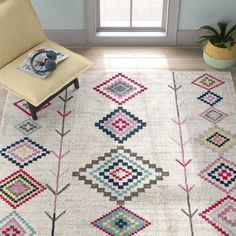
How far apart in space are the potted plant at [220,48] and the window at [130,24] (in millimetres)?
341

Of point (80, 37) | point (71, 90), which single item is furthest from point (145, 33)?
point (71, 90)

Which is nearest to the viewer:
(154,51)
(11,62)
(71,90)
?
(11,62)

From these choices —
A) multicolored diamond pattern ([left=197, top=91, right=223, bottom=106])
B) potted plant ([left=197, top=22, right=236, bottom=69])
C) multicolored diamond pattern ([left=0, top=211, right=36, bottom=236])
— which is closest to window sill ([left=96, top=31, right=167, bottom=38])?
potted plant ([left=197, top=22, right=236, bottom=69])

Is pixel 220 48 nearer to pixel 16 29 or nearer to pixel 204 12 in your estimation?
pixel 204 12

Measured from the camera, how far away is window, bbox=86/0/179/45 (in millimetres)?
4309

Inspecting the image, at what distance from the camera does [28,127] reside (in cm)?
365

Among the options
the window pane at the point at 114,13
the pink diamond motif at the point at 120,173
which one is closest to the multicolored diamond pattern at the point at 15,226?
the pink diamond motif at the point at 120,173

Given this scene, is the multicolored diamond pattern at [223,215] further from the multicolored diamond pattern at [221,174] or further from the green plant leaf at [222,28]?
the green plant leaf at [222,28]

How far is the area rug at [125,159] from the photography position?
312 centimetres

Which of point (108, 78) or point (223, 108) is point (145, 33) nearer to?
point (108, 78)

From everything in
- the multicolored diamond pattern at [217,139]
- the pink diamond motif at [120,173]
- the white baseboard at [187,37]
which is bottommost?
the pink diamond motif at [120,173]

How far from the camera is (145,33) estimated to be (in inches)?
171

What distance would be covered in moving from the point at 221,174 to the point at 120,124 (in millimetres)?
785

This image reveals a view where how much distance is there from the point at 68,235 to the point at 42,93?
971 mm
